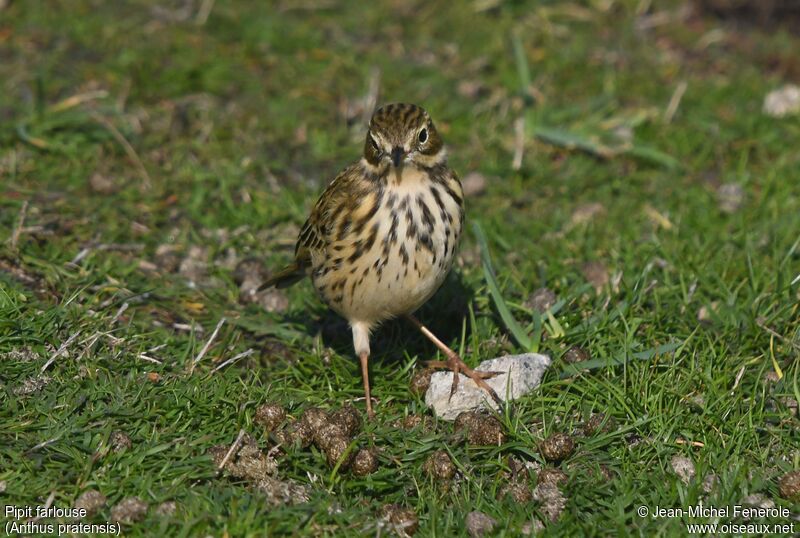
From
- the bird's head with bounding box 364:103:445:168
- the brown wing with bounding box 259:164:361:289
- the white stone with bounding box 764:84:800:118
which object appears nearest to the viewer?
the bird's head with bounding box 364:103:445:168

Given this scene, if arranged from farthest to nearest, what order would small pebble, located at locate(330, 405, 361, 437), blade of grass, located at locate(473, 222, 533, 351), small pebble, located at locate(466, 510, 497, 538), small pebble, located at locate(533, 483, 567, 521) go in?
→ blade of grass, located at locate(473, 222, 533, 351)
small pebble, located at locate(330, 405, 361, 437)
small pebble, located at locate(533, 483, 567, 521)
small pebble, located at locate(466, 510, 497, 538)

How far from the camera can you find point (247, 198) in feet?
26.8

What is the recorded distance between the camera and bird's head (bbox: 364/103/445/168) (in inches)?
226

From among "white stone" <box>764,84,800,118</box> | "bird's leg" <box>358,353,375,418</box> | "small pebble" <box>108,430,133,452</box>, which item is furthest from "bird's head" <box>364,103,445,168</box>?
"white stone" <box>764,84,800,118</box>

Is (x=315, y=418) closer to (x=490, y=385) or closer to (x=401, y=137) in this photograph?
(x=490, y=385)

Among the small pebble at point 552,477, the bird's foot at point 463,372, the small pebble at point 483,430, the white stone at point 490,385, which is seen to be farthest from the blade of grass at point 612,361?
the small pebble at point 552,477

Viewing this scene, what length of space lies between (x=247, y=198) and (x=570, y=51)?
3.95 m

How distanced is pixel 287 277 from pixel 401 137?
1483 mm

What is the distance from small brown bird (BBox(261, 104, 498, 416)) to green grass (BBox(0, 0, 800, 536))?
22.4 inches

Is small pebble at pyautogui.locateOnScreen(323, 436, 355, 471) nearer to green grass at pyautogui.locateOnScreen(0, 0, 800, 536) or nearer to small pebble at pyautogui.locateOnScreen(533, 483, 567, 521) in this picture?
A: green grass at pyautogui.locateOnScreen(0, 0, 800, 536)

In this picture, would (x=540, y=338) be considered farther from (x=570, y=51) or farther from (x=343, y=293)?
(x=570, y=51)

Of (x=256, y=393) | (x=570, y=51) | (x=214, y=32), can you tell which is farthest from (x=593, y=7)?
(x=256, y=393)

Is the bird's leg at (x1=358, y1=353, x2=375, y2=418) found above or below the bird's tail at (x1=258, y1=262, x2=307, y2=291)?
below

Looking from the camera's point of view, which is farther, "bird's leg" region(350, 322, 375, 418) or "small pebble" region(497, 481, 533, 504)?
"bird's leg" region(350, 322, 375, 418)
